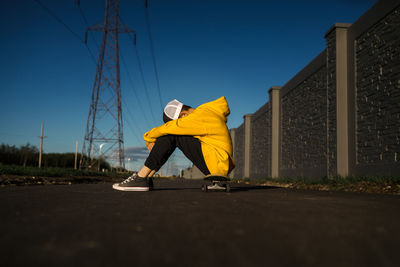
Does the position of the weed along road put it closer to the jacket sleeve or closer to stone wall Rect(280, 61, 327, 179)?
the jacket sleeve

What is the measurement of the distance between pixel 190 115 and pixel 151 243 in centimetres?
262

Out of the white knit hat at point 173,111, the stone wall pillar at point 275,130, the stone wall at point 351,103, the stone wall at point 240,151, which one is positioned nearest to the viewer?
the white knit hat at point 173,111

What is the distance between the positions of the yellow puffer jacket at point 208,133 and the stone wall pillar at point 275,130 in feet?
25.1

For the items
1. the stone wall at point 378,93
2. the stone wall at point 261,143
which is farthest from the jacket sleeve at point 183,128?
the stone wall at point 261,143

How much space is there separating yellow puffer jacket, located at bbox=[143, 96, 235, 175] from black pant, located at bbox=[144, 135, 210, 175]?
7cm

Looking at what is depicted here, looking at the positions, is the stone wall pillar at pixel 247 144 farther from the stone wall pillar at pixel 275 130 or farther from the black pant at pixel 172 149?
the black pant at pixel 172 149

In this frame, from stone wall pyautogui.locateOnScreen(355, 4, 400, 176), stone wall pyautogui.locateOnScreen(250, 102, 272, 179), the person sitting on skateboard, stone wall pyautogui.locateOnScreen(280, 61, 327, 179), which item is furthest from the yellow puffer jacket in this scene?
stone wall pyautogui.locateOnScreen(250, 102, 272, 179)

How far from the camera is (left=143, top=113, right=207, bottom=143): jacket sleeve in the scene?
3494 mm

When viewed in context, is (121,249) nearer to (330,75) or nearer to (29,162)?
(330,75)

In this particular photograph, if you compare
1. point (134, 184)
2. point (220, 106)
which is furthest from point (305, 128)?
point (134, 184)

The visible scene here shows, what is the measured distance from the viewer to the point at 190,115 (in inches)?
140

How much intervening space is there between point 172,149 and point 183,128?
33cm

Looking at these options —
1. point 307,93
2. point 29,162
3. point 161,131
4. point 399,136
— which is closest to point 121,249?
point 161,131

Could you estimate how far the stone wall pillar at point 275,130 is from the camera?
434 inches
